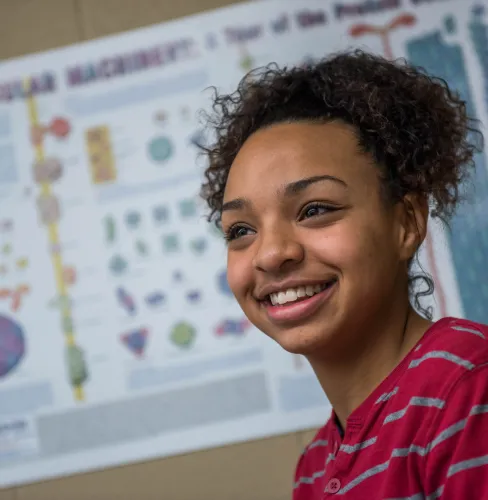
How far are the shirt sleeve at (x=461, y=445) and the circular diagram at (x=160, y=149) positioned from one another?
0.86 m

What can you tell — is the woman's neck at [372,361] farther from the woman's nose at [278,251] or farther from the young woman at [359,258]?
the woman's nose at [278,251]

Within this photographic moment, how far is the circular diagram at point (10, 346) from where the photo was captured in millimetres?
1291

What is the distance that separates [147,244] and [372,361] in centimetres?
68

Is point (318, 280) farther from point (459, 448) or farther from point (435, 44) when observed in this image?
point (435, 44)

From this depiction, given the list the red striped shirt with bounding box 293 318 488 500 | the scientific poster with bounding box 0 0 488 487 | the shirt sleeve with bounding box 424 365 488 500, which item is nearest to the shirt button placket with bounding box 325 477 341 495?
the red striped shirt with bounding box 293 318 488 500

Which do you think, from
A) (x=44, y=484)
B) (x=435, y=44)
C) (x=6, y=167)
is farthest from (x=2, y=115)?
(x=435, y=44)

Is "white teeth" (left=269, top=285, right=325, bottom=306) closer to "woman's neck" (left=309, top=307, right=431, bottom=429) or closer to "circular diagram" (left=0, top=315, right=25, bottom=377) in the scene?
"woman's neck" (left=309, top=307, right=431, bottom=429)

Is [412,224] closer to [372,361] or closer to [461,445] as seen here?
[372,361]

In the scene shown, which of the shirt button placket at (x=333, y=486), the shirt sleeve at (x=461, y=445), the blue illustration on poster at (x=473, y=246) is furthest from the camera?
the blue illustration on poster at (x=473, y=246)

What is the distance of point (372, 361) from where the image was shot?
70 cm

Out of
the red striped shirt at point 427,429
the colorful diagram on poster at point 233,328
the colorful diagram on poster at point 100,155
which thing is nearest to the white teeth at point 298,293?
the red striped shirt at point 427,429

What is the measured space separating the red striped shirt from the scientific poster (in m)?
0.60

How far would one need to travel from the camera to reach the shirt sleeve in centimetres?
52

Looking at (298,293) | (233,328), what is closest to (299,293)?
(298,293)
